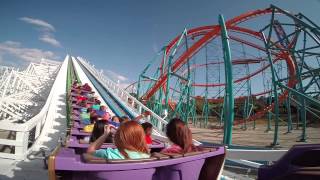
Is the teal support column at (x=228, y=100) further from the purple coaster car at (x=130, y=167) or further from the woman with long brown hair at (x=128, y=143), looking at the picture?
the woman with long brown hair at (x=128, y=143)

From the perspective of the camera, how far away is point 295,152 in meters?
3.38

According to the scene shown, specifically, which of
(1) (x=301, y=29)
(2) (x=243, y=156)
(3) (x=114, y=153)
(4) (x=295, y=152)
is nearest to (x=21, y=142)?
(3) (x=114, y=153)

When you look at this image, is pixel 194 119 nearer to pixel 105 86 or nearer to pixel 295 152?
pixel 105 86

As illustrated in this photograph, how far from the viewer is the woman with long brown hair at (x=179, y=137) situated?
2.39 meters

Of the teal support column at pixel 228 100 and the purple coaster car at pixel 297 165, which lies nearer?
the purple coaster car at pixel 297 165

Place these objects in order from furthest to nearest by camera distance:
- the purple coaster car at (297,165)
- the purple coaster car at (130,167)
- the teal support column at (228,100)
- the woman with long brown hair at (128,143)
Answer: the teal support column at (228,100)
the purple coaster car at (297,165)
the woman with long brown hair at (128,143)
the purple coaster car at (130,167)

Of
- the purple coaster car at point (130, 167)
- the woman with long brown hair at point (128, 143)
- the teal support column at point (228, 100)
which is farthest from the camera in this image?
the teal support column at point (228, 100)

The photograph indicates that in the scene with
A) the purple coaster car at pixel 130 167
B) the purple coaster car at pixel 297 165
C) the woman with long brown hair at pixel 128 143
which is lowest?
the purple coaster car at pixel 297 165

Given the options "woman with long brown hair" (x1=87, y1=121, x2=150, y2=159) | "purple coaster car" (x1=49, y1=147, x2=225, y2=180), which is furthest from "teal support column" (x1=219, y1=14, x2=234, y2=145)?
"woman with long brown hair" (x1=87, y1=121, x2=150, y2=159)

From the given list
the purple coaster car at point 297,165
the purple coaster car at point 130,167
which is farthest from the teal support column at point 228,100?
the purple coaster car at point 130,167

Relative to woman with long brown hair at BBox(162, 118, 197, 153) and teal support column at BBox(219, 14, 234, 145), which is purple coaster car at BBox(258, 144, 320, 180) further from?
teal support column at BBox(219, 14, 234, 145)

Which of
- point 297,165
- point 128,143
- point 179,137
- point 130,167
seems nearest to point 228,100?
point 297,165

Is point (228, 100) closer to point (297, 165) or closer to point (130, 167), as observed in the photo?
point (297, 165)

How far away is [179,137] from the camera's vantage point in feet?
8.01
